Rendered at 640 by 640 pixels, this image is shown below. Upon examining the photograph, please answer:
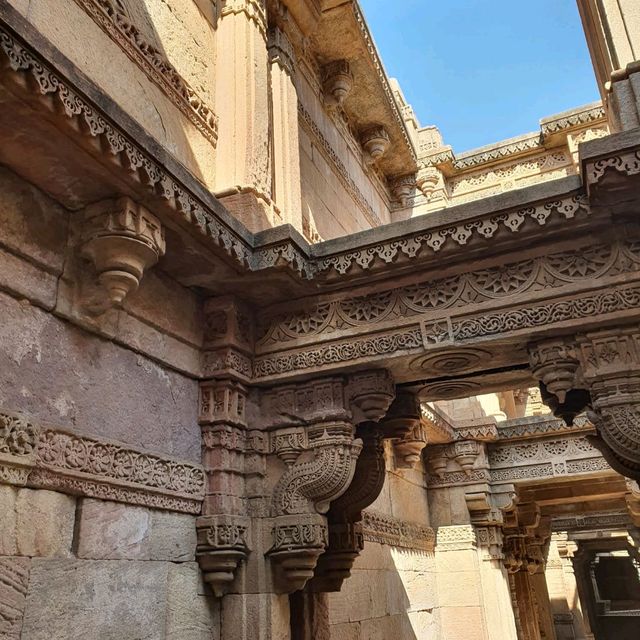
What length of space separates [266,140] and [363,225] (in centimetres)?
280

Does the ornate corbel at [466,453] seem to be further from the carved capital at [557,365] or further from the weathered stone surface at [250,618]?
the weathered stone surface at [250,618]

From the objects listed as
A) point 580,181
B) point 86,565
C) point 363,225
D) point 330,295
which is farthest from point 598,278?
point 363,225

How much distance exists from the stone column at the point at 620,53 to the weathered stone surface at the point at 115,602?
328 centimetres

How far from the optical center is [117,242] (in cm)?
257

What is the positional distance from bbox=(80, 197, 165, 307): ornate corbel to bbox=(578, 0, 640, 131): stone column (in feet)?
8.42

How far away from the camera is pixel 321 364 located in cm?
344

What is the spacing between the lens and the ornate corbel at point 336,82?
19.7 ft

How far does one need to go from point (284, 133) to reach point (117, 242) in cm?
235

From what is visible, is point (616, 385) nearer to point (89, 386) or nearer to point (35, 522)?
→ point (89, 386)

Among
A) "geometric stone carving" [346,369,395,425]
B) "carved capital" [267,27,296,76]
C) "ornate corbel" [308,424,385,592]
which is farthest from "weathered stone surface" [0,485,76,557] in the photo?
"carved capital" [267,27,296,76]

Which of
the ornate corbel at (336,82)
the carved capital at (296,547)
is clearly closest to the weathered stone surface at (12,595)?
the carved capital at (296,547)

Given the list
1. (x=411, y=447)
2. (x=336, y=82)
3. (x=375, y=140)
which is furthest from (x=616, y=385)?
(x=375, y=140)

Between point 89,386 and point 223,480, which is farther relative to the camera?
point 223,480

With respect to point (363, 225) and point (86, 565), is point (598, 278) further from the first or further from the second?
point (363, 225)
